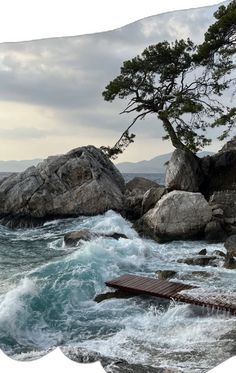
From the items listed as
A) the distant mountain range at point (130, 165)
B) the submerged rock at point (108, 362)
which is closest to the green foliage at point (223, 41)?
the distant mountain range at point (130, 165)

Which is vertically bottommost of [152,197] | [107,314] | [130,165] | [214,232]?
[107,314]

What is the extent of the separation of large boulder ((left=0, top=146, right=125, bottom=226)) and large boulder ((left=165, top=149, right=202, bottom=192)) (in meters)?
2.24

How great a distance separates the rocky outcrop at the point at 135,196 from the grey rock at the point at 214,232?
11.2 ft

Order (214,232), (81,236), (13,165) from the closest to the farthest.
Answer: (13,165)
(81,236)
(214,232)

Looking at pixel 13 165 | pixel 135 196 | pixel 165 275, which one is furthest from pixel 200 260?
pixel 135 196

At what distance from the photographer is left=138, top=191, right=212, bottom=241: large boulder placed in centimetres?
1115

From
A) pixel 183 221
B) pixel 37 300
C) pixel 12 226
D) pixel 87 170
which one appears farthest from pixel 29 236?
pixel 37 300

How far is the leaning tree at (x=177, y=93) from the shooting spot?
8469 millimetres

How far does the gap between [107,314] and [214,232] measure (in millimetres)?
5912

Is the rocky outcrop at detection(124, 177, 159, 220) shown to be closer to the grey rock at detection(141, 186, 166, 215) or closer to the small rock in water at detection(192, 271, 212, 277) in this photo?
the grey rock at detection(141, 186, 166, 215)

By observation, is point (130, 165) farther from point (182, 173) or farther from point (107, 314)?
point (182, 173)

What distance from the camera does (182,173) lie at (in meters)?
13.7

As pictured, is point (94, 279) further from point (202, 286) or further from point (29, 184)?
point (29, 184)

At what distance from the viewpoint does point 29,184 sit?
1534 centimetres
